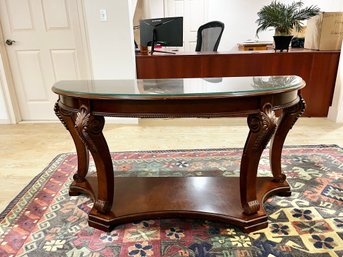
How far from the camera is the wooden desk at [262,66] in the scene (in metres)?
2.82

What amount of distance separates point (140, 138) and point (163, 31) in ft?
4.05

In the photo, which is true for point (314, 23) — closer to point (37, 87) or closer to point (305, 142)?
point (305, 142)

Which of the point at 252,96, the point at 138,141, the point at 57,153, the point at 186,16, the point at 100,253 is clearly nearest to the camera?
the point at 252,96

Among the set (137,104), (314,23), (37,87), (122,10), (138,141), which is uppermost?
(122,10)

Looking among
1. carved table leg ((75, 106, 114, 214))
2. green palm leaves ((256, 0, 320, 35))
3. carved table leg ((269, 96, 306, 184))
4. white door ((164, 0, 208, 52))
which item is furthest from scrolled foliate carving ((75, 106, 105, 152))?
white door ((164, 0, 208, 52))

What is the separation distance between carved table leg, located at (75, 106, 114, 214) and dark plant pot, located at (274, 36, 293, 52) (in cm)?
234

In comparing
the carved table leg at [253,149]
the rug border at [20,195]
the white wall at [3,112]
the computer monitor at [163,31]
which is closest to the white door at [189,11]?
the computer monitor at [163,31]

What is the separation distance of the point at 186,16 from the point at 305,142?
A: 3.59m

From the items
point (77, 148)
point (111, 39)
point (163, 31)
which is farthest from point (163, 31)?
point (77, 148)

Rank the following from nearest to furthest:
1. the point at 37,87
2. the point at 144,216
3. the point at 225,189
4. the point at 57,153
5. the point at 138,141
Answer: the point at 144,216, the point at 225,189, the point at 57,153, the point at 138,141, the point at 37,87

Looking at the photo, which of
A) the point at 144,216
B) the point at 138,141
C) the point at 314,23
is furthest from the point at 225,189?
the point at 314,23

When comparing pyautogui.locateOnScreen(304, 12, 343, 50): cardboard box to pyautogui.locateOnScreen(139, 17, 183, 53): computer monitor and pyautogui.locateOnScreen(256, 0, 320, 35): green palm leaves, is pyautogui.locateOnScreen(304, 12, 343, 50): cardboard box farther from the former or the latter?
pyautogui.locateOnScreen(139, 17, 183, 53): computer monitor

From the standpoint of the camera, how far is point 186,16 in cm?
501

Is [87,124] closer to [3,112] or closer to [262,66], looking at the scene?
[262,66]
